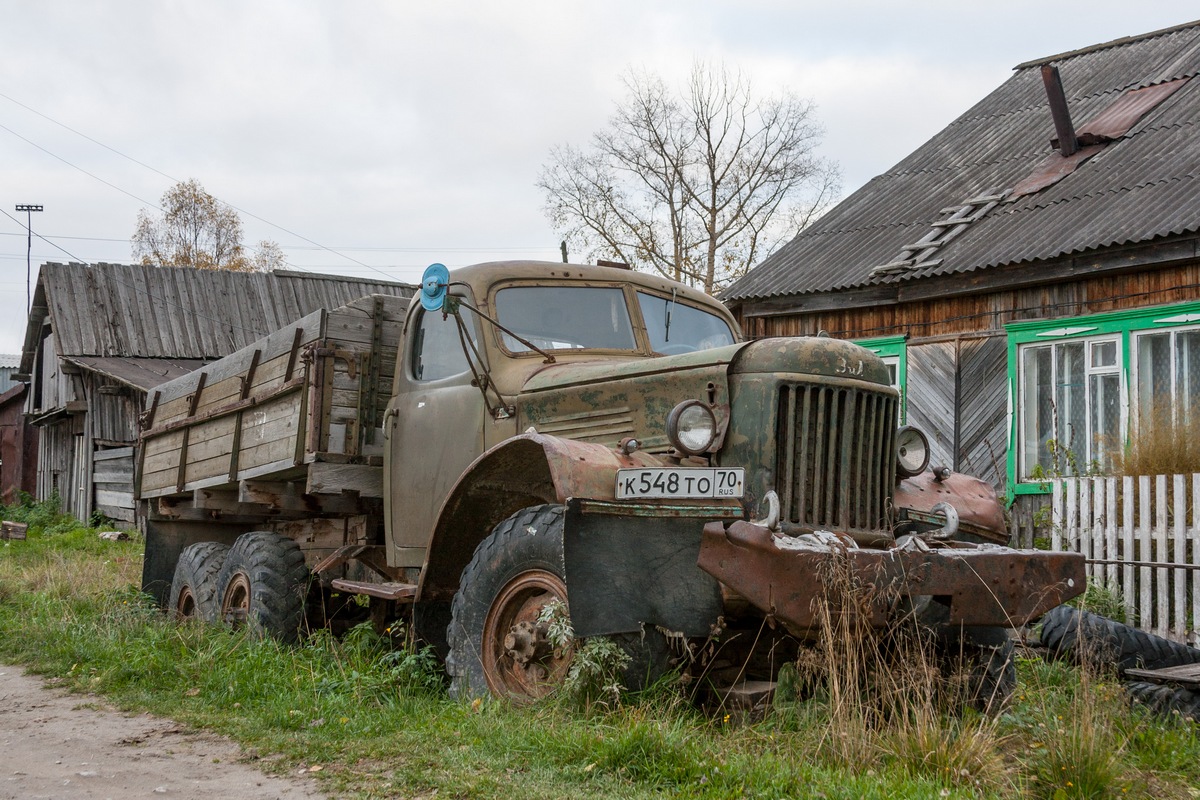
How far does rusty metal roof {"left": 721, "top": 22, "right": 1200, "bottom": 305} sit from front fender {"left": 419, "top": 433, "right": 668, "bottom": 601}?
744 centimetres

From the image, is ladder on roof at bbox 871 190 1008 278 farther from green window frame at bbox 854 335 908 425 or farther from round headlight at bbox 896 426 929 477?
round headlight at bbox 896 426 929 477

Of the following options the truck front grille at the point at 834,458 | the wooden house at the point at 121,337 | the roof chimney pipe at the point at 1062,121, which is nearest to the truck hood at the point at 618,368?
the truck front grille at the point at 834,458

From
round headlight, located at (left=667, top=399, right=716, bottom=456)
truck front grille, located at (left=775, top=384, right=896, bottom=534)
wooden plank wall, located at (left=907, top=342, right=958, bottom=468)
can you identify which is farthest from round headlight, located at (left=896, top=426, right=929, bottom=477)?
wooden plank wall, located at (left=907, top=342, right=958, bottom=468)

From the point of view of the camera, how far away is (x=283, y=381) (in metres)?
7.64

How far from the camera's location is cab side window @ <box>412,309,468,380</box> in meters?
6.59

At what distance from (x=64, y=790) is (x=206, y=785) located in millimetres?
491

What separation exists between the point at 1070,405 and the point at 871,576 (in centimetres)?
819

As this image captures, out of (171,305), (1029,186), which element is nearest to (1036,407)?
(1029,186)

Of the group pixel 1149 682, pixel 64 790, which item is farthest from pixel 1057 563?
pixel 64 790

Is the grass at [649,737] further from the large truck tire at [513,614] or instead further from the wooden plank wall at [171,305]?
the wooden plank wall at [171,305]

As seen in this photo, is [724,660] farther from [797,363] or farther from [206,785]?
[206,785]

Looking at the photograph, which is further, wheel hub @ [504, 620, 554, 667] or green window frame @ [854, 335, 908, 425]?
green window frame @ [854, 335, 908, 425]

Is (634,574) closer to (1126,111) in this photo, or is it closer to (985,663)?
(985,663)

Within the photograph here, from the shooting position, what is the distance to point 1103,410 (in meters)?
11.3
